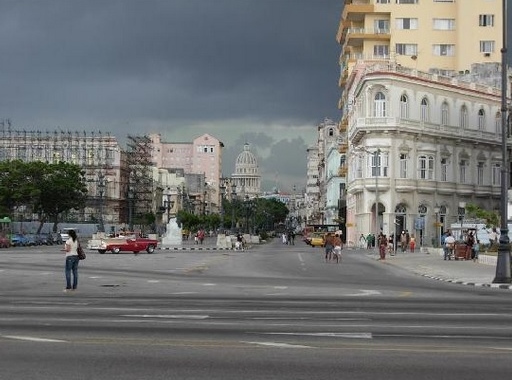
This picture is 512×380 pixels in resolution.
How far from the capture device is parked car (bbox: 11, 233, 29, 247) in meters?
90.2

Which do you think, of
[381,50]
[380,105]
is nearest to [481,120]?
[380,105]

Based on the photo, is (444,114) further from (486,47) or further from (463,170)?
(486,47)

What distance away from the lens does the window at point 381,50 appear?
9431 cm

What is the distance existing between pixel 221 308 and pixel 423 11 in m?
77.9

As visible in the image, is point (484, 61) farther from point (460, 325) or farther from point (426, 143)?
point (460, 325)

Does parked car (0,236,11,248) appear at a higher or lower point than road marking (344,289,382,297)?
higher

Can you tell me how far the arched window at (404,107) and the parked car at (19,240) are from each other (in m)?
42.4

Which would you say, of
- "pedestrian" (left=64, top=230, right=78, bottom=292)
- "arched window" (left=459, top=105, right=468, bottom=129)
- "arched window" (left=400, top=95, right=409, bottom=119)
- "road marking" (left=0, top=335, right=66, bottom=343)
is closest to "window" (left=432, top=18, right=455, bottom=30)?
"arched window" (left=459, top=105, right=468, bottom=129)

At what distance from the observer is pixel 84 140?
480ft

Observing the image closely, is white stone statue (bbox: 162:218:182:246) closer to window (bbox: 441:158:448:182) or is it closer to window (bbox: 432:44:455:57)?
window (bbox: 441:158:448:182)

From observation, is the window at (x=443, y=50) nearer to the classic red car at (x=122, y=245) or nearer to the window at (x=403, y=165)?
the window at (x=403, y=165)

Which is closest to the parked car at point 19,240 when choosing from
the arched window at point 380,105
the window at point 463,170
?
the arched window at point 380,105

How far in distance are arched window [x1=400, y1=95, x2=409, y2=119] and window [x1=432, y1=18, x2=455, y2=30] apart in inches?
581

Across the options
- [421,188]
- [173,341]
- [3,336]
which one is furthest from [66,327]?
[421,188]
